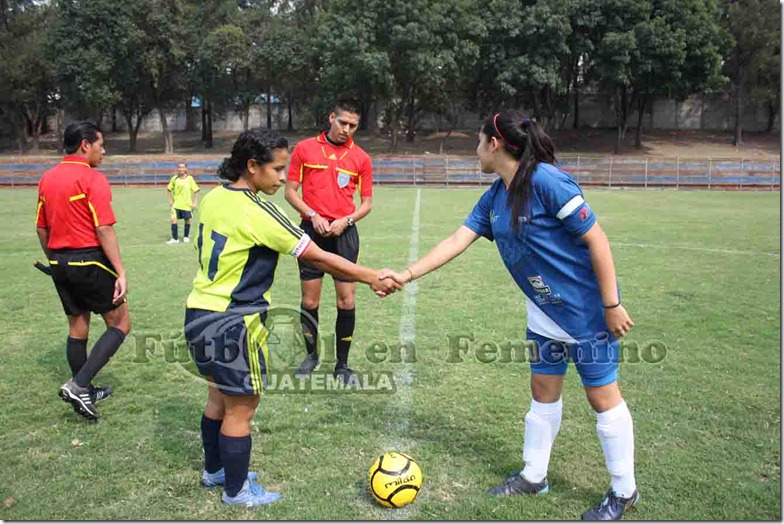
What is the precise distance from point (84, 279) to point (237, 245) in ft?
7.54

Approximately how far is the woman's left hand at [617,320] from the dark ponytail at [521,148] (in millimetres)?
681

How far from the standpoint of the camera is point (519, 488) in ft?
13.1

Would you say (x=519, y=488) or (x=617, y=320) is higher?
(x=617, y=320)

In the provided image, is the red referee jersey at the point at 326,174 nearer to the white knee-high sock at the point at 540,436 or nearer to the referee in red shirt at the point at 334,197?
the referee in red shirt at the point at 334,197

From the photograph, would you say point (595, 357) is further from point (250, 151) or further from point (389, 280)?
point (250, 151)

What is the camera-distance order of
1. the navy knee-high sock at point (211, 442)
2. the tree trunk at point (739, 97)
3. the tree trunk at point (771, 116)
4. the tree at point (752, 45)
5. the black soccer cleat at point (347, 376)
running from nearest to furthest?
the navy knee-high sock at point (211, 442)
the black soccer cleat at point (347, 376)
the tree at point (752, 45)
the tree trunk at point (739, 97)
the tree trunk at point (771, 116)

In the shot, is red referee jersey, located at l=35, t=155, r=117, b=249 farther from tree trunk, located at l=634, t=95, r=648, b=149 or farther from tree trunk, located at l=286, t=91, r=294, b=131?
tree trunk, located at l=286, t=91, r=294, b=131

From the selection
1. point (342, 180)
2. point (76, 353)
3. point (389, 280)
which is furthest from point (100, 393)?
point (389, 280)

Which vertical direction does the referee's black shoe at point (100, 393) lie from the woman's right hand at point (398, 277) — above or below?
below

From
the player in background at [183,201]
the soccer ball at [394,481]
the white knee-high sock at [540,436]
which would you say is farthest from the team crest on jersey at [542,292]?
the player in background at [183,201]

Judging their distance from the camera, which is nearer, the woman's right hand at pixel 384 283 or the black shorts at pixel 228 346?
the black shorts at pixel 228 346

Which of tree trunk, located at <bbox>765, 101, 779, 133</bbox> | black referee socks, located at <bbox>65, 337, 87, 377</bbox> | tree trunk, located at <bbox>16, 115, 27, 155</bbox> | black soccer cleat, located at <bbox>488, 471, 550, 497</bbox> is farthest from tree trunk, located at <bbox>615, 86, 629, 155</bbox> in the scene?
black soccer cleat, located at <bbox>488, 471, 550, 497</bbox>

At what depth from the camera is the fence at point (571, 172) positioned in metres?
38.4

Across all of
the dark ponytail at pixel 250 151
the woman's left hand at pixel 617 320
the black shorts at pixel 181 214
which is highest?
the dark ponytail at pixel 250 151
